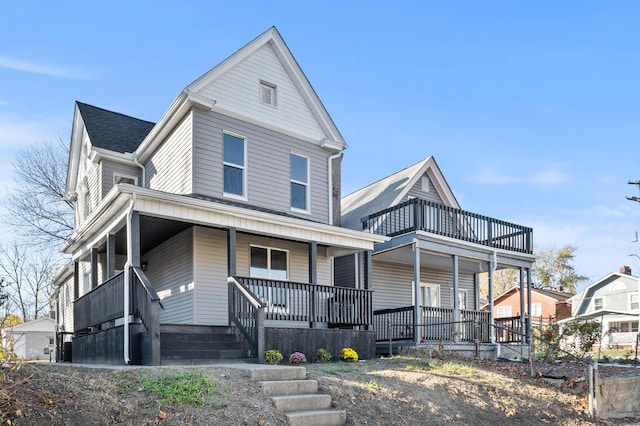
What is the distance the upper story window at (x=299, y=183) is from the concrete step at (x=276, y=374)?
854 centimetres

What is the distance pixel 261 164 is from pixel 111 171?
5.14m

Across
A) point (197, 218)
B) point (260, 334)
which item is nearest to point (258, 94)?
point (197, 218)

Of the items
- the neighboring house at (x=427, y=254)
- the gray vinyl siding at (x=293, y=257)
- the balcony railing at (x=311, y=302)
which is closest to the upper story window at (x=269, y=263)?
the gray vinyl siding at (x=293, y=257)

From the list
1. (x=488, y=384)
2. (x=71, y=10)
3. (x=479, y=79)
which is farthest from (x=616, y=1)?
(x=71, y=10)

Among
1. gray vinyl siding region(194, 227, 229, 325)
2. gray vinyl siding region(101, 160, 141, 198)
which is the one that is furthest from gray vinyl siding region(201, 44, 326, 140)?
gray vinyl siding region(101, 160, 141, 198)

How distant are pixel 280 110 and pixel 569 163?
15.6 m

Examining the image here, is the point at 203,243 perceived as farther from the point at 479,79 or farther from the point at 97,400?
the point at 479,79

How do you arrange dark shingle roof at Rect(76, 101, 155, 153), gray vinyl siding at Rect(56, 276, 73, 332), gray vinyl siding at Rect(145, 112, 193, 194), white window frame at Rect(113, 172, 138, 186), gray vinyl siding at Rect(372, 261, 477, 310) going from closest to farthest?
gray vinyl siding at Rect(145, 112, 193, 194), white window frame at Rect(113, 172, 138, 186), dark shingle roof at Rect(76, 101, 155, 153), gray vinyl siding at Rect(372, 261, 477, 310), gray vinyl siding at Rect(56, 276, 73, 332)

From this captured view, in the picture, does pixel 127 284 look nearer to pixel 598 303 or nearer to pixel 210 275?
pixel 210 275

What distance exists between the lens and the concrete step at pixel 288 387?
7567 millimetres

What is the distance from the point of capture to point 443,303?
2211 centimetres

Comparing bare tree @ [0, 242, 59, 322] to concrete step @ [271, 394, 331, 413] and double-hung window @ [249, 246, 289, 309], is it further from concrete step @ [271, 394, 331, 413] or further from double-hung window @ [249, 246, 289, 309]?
concrete step @ [271, 394, 331, 413]

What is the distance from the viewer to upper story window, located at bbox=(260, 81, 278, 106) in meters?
16.4

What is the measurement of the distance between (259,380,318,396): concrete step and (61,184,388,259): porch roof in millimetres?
5385
